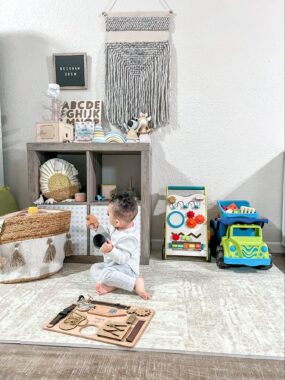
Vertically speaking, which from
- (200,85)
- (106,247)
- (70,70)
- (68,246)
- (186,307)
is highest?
(70,70)

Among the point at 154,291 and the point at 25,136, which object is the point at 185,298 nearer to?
the point at 154,291

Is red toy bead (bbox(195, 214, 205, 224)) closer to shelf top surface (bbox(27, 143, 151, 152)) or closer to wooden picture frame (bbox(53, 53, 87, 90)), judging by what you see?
shelf top surface (bbox(27, 143, 151, 152))

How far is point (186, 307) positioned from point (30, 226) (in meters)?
0.73

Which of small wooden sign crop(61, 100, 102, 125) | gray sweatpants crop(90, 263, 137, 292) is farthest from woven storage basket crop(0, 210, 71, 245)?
small wooden sign crop(61, 100, 102, 125)

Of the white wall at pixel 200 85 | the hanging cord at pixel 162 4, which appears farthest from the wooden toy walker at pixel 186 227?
the hanging cord at pixel 162 4

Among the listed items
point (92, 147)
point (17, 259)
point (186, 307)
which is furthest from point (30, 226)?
point (186, 307)

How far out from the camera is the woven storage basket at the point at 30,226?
1.28m

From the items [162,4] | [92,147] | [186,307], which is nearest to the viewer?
[186,307]

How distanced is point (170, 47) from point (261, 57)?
1.80 feet

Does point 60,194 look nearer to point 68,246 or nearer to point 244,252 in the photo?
point 68,246

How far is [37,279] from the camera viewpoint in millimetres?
1347

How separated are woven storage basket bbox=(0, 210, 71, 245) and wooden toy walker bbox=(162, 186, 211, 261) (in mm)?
612

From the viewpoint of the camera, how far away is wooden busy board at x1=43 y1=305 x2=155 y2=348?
87 centimetres

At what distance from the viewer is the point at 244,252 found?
4.81ft
